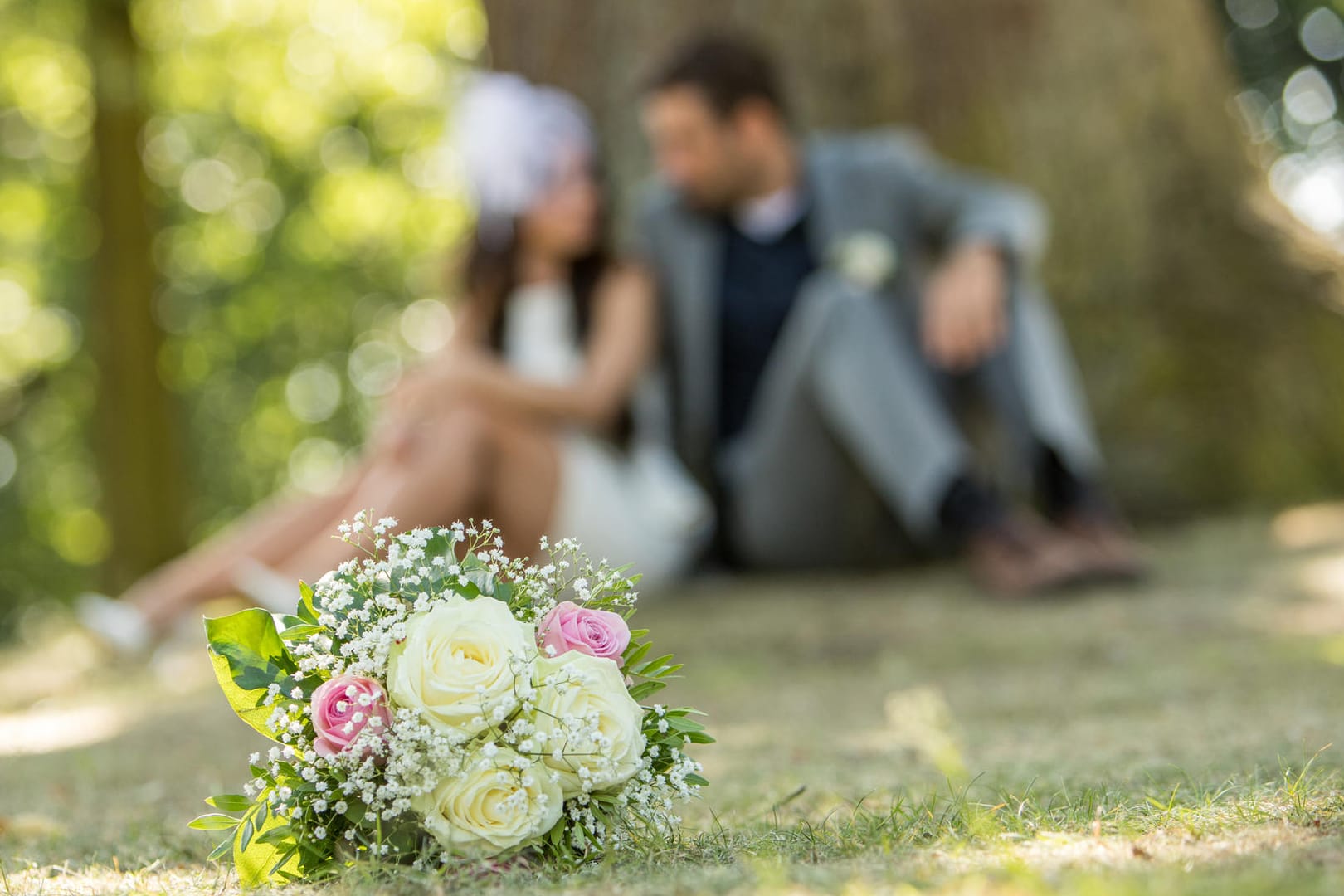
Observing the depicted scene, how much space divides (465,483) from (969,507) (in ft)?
4.85

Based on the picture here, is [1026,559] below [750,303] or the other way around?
below

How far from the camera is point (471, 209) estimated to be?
15.2 ft

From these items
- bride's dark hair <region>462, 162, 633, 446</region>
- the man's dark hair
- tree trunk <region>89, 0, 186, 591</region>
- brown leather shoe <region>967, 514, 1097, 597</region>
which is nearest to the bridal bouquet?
brown leather shoe <region>967, 514, 1097, 597</region>

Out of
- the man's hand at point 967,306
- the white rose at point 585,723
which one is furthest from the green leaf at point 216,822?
the man's hand at point 967,306


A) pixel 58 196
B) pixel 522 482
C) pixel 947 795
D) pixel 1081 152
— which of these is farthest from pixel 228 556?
pixel 58 196

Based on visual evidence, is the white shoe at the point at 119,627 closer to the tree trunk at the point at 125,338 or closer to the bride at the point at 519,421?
the bride at the point at 519,421

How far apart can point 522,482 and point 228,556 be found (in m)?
0.91

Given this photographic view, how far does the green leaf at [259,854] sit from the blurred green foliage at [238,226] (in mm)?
10417

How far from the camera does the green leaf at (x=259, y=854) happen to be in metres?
1.33

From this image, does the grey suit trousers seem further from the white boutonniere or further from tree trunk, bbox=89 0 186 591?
tree trunk, bbox=89 0 186 591

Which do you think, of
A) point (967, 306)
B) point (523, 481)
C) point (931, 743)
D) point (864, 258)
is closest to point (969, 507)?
point (967, 306)

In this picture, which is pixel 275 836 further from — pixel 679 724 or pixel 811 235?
pixel 811 235

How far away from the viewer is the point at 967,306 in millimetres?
3930

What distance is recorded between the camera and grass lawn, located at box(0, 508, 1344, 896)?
3.95ft
